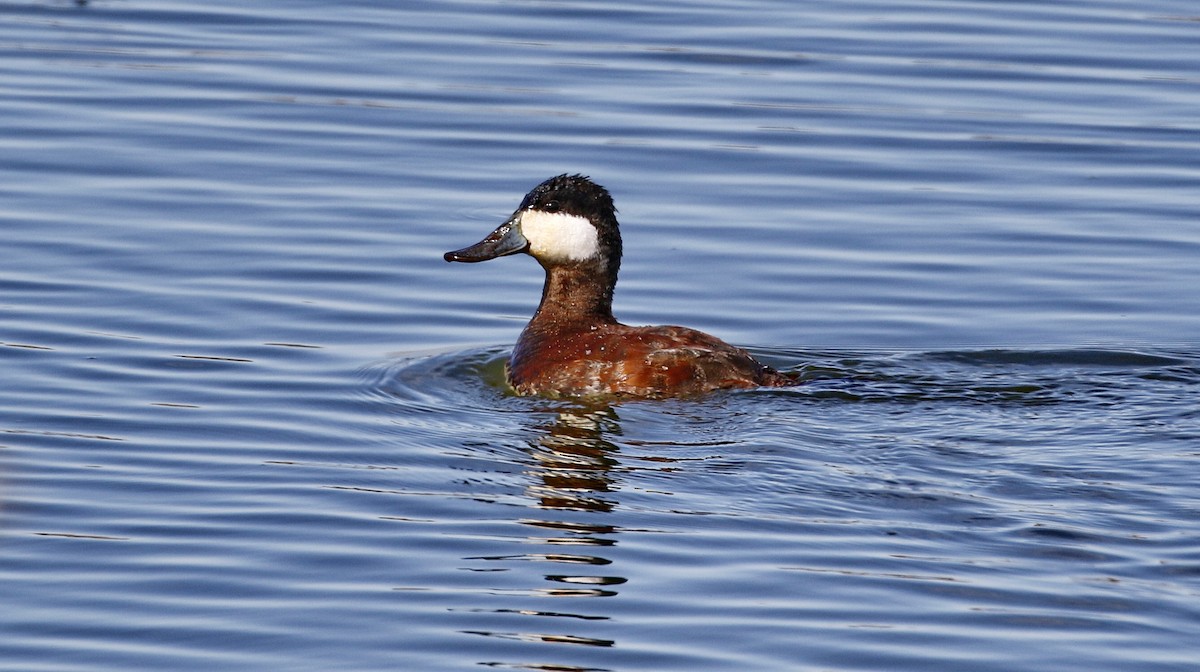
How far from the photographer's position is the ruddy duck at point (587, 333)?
348 inches

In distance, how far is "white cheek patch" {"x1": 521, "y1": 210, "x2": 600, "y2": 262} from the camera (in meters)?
9.69

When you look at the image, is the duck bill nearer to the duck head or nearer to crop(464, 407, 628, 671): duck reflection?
the duck head

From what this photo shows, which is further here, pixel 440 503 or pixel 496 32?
pixel 496 32

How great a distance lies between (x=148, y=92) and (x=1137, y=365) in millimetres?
8175

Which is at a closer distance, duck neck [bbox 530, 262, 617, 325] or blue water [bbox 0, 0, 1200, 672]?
blue water [bbox 0, 0, 1200, 672]

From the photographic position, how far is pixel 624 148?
13859mm

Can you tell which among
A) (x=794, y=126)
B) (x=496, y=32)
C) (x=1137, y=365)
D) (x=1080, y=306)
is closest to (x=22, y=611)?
(x=1137, y=365)

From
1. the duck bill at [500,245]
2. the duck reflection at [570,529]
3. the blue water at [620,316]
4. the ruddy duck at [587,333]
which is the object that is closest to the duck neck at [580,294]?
the ruddy duck at [587,333]

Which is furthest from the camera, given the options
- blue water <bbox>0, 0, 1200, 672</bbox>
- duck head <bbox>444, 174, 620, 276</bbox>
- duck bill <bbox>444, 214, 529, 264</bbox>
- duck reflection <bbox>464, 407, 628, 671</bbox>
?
duck bill <bbox>444, 214, 529, 264</bbox>

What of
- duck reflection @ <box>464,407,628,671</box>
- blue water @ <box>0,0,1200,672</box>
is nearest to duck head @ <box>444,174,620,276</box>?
blue water @ <box>0,0,1200,672</box>

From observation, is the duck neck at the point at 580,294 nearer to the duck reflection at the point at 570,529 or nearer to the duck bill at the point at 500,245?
the duck bill at the point at 500,245

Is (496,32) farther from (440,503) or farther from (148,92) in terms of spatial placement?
(440,503)

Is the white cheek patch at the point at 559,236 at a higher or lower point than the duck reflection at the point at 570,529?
higher

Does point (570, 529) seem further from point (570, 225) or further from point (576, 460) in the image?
point (570, 225)
